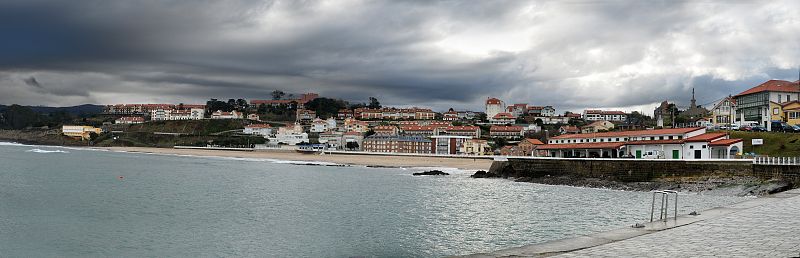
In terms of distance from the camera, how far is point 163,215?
2448cm

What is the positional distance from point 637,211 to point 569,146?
105 feet

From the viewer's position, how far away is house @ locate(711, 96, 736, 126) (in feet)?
246

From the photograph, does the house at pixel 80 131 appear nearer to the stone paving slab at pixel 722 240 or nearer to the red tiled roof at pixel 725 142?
the red tiled roof at pixel 725 142

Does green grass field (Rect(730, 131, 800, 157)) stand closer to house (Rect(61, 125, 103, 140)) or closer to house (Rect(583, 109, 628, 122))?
house (Rect(583, 109, 628, 122))

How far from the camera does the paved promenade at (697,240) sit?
1091 centimetres

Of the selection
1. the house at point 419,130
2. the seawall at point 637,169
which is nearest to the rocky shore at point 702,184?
the seawall at point 637,169

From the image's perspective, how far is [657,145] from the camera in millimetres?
49000

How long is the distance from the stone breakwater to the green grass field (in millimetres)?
12925

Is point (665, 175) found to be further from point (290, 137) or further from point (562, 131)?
point (290, 137)

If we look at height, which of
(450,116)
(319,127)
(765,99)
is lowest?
(319,127)

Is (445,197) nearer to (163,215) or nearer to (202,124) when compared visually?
(163,215)

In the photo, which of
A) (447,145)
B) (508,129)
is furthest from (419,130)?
(447,145)

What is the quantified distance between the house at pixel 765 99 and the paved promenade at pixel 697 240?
60.3 metres

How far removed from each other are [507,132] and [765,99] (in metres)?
70.0
